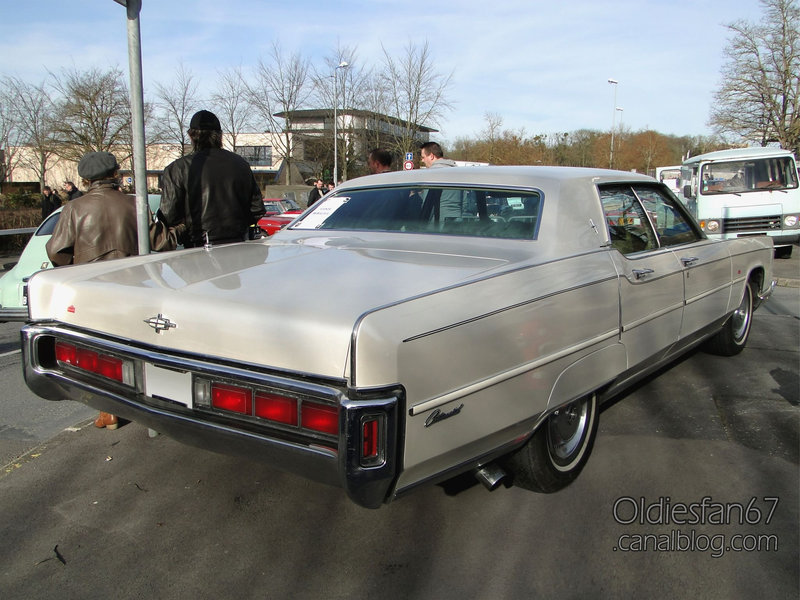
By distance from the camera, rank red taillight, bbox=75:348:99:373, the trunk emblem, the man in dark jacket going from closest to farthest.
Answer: the trunk emblem, red taillight, bbox=75:348:99:373, the man in dark jacket

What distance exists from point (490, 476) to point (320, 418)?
88 cm

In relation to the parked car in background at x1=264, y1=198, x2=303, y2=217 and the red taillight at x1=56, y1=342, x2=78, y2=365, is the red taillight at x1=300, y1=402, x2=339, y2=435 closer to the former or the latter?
the red taillight at x1=56, y1=342, x2=78, y2=365

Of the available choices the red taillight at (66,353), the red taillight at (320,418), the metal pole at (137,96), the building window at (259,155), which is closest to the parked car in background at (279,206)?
the metal pole at (137,96)

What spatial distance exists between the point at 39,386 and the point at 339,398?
5.28 feet

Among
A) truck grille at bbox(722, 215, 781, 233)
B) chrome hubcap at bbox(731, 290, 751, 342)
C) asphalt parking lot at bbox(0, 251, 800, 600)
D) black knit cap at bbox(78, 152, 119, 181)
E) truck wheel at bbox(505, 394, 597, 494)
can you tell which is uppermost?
black knit cap at bbox(78, 152, 119, 181)

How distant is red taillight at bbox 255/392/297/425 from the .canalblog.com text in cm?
146

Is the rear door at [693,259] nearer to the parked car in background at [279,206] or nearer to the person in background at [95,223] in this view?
the person in background at [95,223]

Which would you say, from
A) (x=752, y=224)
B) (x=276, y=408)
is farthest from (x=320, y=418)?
(x=752, y=224)

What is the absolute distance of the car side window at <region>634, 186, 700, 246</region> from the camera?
378cm

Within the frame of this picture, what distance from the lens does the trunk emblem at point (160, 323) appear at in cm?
217

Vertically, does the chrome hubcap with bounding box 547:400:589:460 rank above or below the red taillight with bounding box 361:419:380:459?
below

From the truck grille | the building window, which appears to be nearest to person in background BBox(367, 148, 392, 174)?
the truck grille

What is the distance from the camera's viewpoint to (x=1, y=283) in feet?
19.2

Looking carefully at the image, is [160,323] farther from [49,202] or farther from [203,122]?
[49,202]
